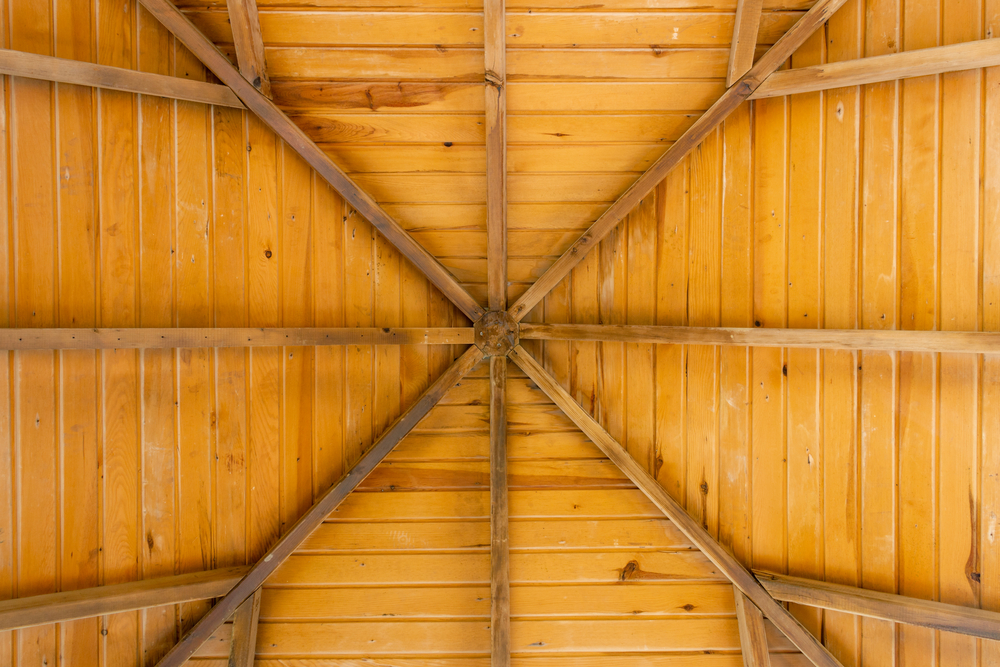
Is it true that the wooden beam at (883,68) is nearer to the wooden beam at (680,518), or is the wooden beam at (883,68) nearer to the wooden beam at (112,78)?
the wooden beam at (680,518)

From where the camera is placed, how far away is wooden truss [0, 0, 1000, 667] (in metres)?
3.03

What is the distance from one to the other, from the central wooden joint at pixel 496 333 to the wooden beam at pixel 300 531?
0.28 metres

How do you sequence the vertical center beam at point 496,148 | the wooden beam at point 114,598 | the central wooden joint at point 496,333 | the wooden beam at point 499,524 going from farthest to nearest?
the central wooden joint at point 496,333 → the wooden beam at point 499,524 → the wooden beam at point 114,598 → the vertical center beam at point 496,148

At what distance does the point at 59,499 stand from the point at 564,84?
4.42m

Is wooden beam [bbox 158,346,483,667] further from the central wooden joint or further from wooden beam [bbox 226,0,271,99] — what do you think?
wooden beam [bbox 226,0,271,99]

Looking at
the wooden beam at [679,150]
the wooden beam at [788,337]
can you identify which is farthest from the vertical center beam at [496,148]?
the wooden beam at [788,337]

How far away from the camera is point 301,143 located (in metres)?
3.23

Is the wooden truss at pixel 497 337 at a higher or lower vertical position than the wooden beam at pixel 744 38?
lower

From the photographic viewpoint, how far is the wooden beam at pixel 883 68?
2977mm

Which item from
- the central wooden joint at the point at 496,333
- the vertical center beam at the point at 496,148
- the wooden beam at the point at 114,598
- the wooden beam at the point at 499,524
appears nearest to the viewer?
the vertical center beam at the point at 496,148

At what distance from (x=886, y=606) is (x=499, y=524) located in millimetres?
2491

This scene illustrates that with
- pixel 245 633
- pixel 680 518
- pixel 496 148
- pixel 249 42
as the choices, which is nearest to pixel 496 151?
pixel 496 148

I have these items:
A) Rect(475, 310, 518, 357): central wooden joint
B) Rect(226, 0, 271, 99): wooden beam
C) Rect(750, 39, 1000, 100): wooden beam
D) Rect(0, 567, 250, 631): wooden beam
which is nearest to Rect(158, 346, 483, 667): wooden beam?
Rect(0, 567, 250, 631): wooden beam

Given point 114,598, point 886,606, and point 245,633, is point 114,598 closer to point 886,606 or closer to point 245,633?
point 245,633
